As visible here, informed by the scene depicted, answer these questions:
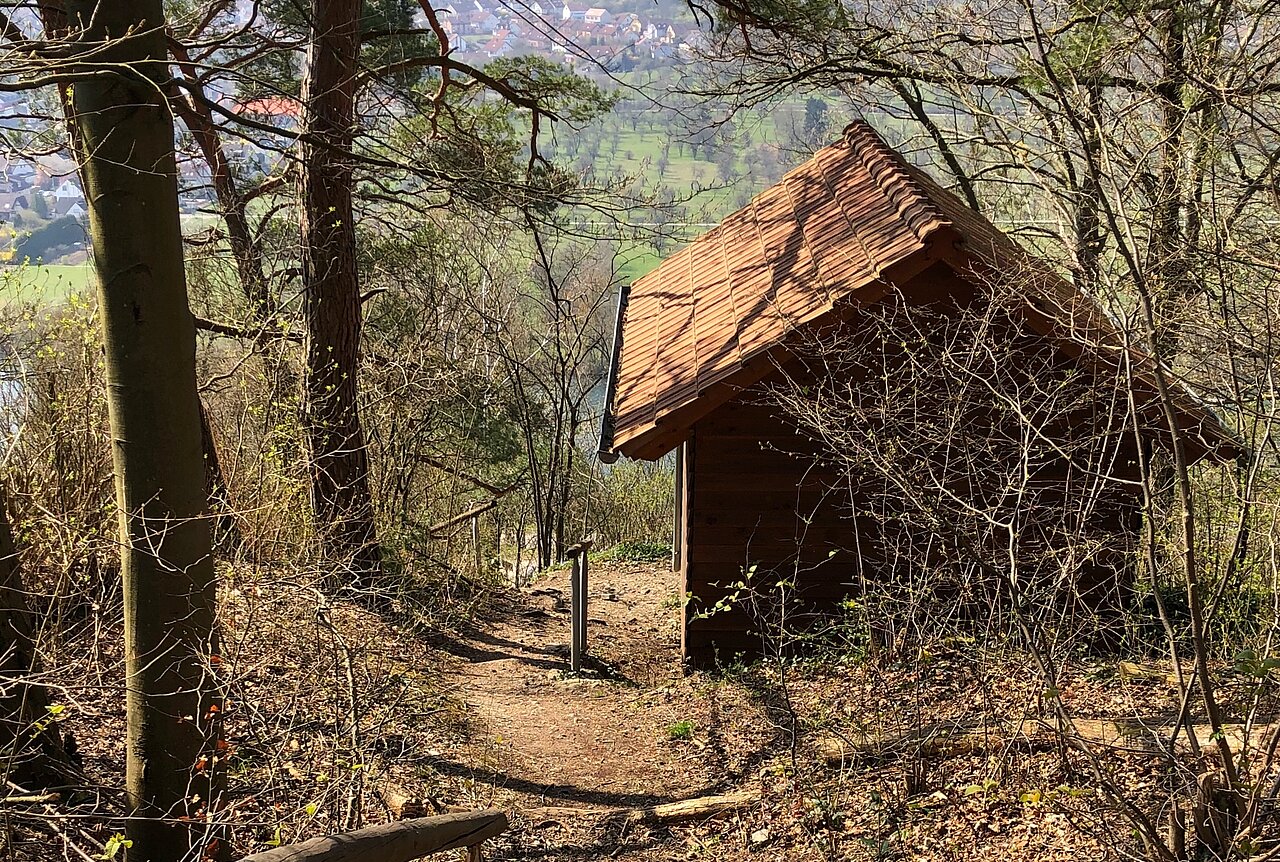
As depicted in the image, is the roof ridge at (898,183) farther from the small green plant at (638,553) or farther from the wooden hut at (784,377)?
the small green plant at (638,553)

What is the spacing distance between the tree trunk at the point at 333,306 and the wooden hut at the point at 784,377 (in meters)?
2.70

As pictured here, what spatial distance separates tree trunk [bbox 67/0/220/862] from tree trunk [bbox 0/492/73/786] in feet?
1.57

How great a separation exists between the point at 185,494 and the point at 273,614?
1.92 m

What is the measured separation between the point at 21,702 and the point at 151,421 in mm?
1475

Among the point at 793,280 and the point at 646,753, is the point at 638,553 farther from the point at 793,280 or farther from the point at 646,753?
the point at 646,753

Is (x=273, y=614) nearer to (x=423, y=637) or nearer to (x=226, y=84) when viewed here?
(x=423, y=637)

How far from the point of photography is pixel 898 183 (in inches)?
404

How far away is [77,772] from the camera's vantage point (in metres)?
4.70

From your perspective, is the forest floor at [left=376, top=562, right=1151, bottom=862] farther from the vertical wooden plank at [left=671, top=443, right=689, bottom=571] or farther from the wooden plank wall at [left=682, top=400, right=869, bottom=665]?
the vertical wooden plank at [left=671, top=443, right=689, bottom=571]

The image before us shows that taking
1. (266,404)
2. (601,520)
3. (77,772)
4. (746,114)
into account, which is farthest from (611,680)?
(601,520)

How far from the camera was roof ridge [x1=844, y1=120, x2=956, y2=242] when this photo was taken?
339 inches

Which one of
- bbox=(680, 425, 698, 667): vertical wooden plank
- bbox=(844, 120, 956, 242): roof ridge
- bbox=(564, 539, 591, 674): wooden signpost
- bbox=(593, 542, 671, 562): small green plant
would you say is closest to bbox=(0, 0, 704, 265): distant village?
bbox=(844, 120, 956, 242): roof ridge

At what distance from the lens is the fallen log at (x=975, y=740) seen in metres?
5.84

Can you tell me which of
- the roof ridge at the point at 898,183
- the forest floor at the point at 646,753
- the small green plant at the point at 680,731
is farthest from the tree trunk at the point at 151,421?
the roof ridge at the point at 898,183
